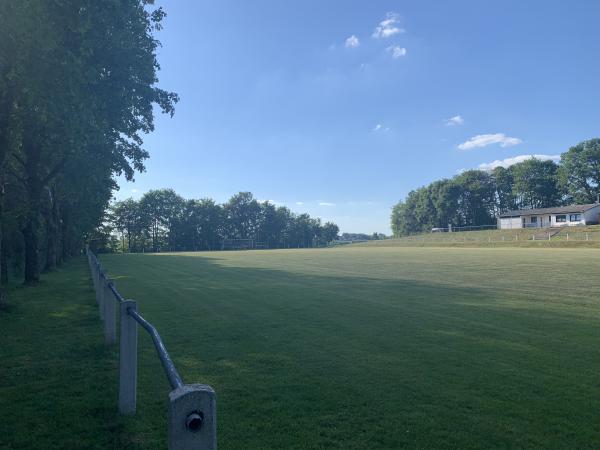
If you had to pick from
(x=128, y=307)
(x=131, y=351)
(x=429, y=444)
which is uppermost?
(x=128, y=307)

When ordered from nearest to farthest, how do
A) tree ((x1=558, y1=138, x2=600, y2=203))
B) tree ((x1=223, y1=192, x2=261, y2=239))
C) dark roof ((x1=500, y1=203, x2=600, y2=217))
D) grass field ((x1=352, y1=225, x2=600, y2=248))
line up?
1. grass field ((x1=352, y1=225, x2=600, y2=248))
2. dark roof ((x1=500, y1=203, x2=600, y2=217))
3. tree ((x1=558, y1=138, x2=600, y2=203))
4. tree ((x1=223, y1=192, x2=261, y2=239))

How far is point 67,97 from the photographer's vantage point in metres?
13.4

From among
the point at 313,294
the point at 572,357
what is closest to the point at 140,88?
the point at 313,294

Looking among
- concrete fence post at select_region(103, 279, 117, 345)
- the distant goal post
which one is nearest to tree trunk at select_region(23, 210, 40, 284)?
concrete fence post at select_region(103, 279, 117, 345)

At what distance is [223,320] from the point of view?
10.1 m

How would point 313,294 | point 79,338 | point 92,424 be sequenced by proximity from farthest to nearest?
point 313,294 → point 79,338 → point 92,424

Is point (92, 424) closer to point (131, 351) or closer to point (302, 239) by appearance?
point (131, 351)

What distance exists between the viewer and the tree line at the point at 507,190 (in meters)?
99.4

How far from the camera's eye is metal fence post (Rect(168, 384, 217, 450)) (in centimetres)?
215

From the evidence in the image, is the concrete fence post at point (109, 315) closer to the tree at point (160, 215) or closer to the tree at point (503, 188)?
the tree at point (160, 215)

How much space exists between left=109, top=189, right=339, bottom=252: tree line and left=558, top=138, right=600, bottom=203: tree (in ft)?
248

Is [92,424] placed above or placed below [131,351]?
below

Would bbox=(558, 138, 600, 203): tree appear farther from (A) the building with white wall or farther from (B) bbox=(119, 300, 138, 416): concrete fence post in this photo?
(B) bbox=(119, 300, 138, 416): concrete fence post

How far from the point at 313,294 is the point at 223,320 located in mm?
4785
